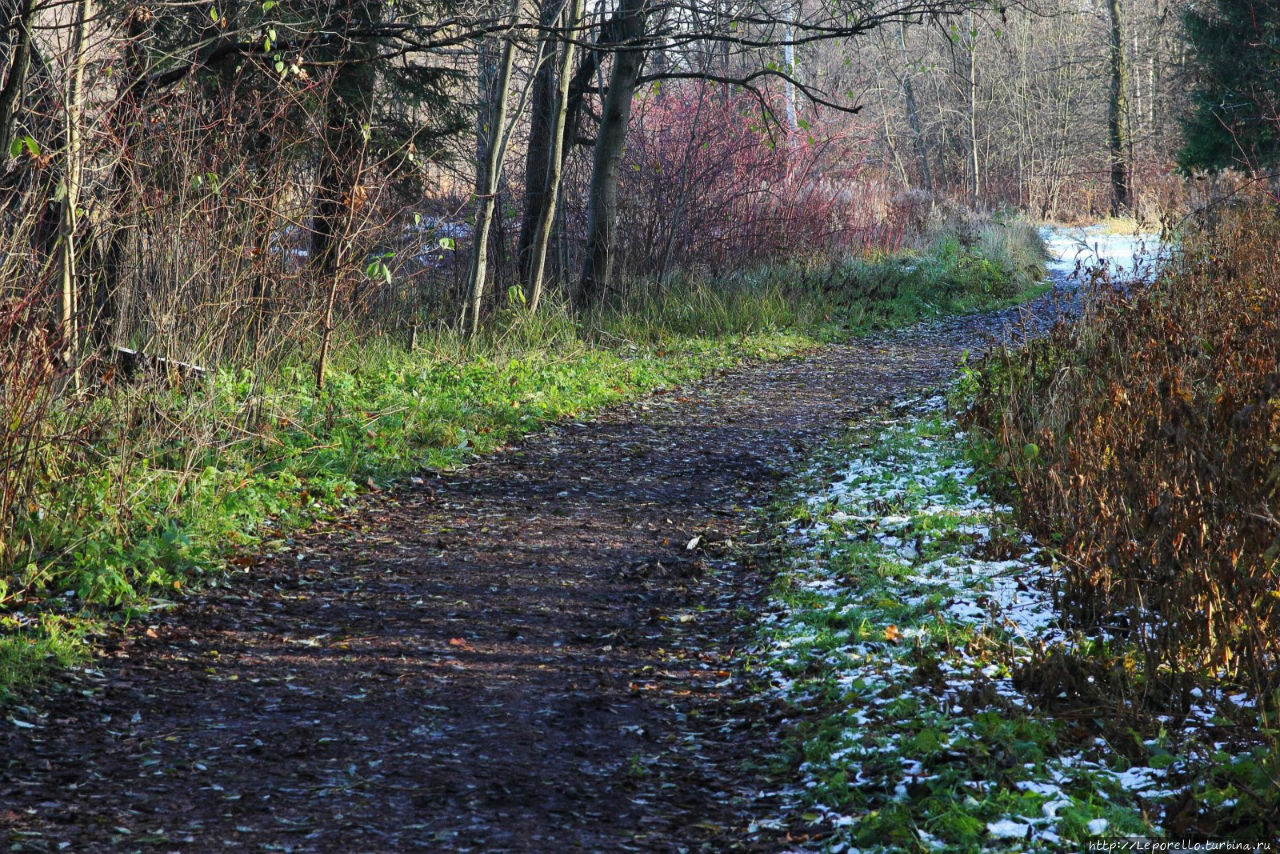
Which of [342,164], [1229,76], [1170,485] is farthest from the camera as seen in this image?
[1229,76]

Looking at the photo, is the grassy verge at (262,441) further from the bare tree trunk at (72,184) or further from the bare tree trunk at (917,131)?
the bare tree trunk at (917,131)

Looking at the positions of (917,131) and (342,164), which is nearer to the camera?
(342,164)

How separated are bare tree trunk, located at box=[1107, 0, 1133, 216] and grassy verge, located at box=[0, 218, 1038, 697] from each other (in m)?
21.6

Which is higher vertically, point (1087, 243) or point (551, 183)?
point (551, 183)

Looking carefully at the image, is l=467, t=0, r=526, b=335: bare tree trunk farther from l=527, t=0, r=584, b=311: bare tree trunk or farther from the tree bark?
the tree bark

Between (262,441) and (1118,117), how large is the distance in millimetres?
30273

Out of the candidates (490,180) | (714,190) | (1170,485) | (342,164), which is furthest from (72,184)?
(714,190)

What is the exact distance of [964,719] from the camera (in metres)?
3.52

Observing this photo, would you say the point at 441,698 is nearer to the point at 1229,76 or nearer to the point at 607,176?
the point at 607,176

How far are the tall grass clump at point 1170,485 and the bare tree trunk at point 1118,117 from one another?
26063 millimetres

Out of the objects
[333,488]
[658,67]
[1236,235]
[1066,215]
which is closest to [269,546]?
[333,488]

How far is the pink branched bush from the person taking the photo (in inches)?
547

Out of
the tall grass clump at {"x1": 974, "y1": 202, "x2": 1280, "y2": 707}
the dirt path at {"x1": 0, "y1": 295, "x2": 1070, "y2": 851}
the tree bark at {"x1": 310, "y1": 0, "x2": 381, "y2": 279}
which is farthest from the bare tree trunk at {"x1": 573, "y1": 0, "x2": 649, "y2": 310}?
the tall grass clump at {"x1": 974, "y1": 202, "x2": 1280, "y2": 707}

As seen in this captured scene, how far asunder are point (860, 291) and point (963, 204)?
522 inches
